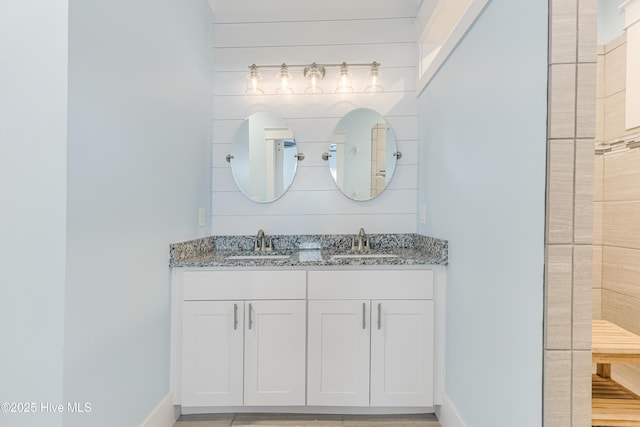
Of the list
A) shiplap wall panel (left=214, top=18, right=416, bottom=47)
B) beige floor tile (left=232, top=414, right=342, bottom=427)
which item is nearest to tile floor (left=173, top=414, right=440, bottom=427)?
beige floor tile (left=232, top=414, right=342, bottom=427)

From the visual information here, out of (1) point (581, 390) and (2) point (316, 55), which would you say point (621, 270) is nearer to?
(1) point (581, 390)

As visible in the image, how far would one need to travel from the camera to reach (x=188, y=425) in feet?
6.16

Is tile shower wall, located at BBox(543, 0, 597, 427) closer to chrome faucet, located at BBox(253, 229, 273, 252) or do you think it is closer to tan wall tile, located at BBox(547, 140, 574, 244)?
tan wall tile, located at BBox(547, 140, 574, 244)

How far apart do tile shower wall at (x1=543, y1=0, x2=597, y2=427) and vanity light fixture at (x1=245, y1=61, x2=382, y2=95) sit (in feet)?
5.02

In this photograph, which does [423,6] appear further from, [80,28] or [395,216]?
[80,28]

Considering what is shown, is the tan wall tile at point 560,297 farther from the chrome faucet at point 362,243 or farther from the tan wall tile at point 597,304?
the tan wall tile at point 597,304

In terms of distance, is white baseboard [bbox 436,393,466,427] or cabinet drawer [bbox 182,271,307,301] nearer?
white baseboard [bbox 436,393,466,427]

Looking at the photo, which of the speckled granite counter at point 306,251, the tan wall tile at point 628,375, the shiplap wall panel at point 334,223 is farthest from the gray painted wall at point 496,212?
the tan wall tile at point 628,375

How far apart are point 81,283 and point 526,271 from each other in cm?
144

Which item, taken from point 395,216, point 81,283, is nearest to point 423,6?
point 395,216

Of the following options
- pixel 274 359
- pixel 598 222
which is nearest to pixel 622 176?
pixel 598 222

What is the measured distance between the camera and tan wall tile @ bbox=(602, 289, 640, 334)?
76.0 inches

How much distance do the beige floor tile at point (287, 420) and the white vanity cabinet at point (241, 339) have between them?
0.11m

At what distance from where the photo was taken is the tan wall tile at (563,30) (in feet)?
3.12
